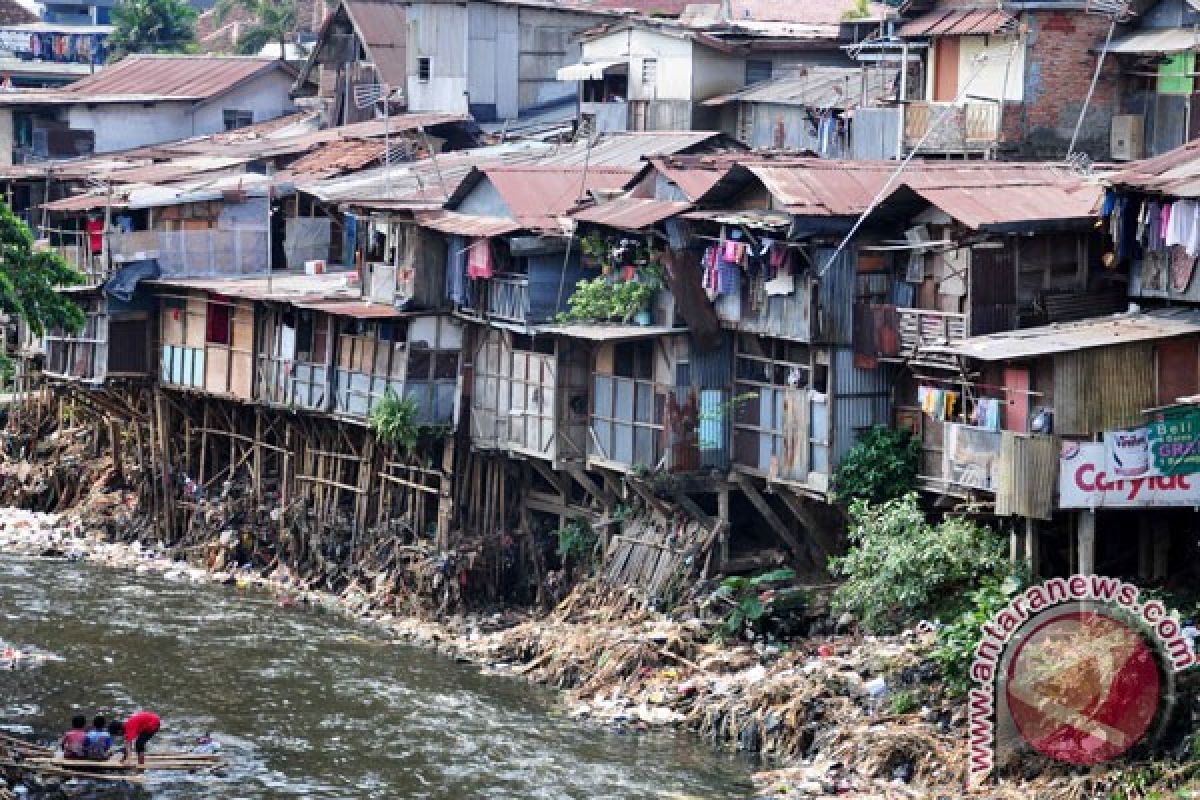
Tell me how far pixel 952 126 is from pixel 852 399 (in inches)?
326

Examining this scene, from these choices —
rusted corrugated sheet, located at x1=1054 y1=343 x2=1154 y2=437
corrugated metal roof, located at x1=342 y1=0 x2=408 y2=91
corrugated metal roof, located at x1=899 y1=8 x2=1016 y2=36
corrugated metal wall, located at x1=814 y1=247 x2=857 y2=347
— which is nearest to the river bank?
rusted corrugated sheet, located at x1=1054 y1=343 x2=1154 y2=437

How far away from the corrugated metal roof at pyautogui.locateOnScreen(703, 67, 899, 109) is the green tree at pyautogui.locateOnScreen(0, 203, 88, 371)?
16299mm

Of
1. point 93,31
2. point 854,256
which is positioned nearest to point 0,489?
point 854,256

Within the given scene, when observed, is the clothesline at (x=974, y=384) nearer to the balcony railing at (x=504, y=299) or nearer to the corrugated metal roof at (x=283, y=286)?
the balcony railing at (x=504, y=299)

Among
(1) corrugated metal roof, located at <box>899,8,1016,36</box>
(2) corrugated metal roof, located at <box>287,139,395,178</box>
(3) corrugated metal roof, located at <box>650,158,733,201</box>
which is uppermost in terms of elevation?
(1) corrugated metal roof, located at <box>899,8,1016,36</box>

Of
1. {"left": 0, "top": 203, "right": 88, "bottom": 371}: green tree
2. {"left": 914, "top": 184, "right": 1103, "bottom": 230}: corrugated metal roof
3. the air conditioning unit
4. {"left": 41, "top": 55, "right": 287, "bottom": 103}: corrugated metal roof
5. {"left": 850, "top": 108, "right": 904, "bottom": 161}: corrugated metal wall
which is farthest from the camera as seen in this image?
{"left": 41, "top": 55, "right": 287, "bottom": 103}: corrugated metal roof

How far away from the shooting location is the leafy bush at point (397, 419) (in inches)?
1699

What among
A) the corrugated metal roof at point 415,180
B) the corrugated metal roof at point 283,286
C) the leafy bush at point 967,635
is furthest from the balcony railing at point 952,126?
the leafy bush at point 967,635

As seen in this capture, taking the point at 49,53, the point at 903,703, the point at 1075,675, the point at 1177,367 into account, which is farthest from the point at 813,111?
the point at 49,53

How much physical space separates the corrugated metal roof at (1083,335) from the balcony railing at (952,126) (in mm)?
8016

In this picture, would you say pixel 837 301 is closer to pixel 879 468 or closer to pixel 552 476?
pixel 879 468

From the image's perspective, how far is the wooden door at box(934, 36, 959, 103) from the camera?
43688 millimetres

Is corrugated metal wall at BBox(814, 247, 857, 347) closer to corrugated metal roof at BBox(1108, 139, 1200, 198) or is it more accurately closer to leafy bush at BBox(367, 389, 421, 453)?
corrugated metal roof at BBox(1108, 139, 1200, 198)

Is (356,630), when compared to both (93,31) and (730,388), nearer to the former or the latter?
(730,388)
